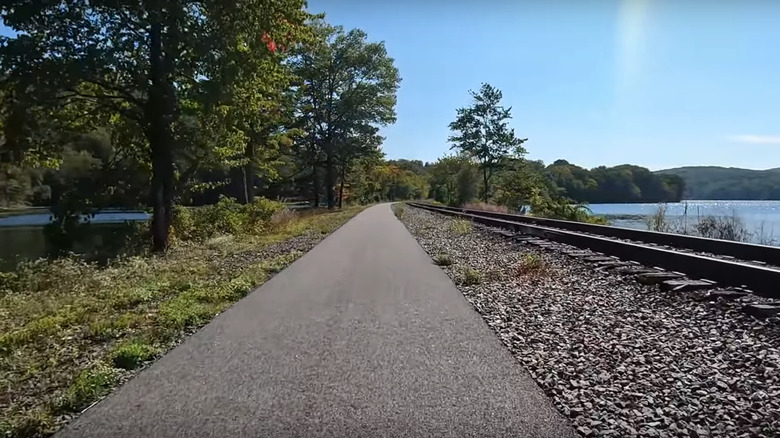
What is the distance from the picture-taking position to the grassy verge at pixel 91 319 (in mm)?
4039

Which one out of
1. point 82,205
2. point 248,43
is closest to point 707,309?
point 248,43

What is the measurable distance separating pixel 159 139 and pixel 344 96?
108 ft

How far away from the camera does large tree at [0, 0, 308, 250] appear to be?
12.7 metres

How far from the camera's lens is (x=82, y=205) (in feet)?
54.9

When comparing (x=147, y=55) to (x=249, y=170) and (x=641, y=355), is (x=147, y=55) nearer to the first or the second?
(x=641, y=355)

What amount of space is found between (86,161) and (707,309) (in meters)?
24.6

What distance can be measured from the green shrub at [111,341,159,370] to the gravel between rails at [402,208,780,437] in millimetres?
3490

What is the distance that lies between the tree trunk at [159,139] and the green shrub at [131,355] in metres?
11.2

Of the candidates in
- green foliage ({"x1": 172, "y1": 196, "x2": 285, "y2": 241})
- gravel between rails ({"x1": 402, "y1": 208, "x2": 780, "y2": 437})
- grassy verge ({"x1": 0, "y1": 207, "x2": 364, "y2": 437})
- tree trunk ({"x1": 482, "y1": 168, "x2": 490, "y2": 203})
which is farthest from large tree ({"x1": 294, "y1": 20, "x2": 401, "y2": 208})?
gravel between rails ({"x1": 402, "y1": 208, "x2": 780, "y2": 437})

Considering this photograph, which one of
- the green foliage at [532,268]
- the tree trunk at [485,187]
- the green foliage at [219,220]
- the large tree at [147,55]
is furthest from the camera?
the tree trunk at [485,187]

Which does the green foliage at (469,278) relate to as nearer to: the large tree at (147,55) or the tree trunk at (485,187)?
the large tree at (147,55)

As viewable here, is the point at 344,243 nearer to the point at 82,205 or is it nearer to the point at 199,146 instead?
the point at 199,146

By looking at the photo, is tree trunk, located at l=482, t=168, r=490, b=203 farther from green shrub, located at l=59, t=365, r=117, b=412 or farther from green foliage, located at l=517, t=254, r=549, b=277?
green shrub, located at l=59, t=365, r=117, b=412

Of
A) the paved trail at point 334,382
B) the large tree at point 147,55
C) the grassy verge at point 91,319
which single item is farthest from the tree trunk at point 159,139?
the paved trail at point 334,382
